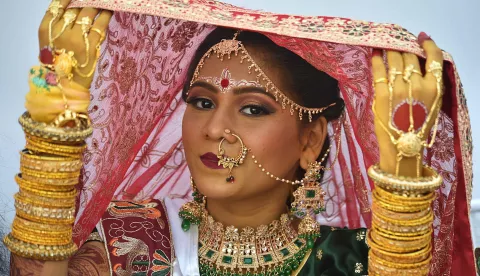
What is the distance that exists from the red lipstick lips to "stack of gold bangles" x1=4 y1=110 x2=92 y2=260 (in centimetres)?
52

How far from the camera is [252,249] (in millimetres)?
3820

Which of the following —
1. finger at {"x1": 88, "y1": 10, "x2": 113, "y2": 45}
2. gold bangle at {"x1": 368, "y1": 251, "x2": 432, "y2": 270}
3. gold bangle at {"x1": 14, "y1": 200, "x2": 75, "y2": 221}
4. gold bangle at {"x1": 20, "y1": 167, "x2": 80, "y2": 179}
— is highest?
finger at {"x1": 88, "y1": 10, "x2": 113, "y2": 45}

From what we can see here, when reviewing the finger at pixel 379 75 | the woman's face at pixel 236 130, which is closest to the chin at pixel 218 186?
the woman's face at pixel 236 130

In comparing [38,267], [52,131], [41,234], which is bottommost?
[38,267]

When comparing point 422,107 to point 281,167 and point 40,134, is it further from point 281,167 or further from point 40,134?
point 40,134

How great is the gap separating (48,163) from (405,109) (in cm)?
115

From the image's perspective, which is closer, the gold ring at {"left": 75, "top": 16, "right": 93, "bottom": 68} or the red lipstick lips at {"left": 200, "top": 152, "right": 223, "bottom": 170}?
the gold ring at {"left": 75, "top": 16, "right": 93, "bottom": 68}

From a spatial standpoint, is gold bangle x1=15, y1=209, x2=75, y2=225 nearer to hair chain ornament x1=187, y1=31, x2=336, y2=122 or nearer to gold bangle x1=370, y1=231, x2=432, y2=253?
hair chain ornament x1=187, y1=31, x2=336, y2=122

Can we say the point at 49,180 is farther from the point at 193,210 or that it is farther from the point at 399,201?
the point at 399,201

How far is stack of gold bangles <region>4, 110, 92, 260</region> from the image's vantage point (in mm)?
3234

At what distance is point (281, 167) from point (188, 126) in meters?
0.38

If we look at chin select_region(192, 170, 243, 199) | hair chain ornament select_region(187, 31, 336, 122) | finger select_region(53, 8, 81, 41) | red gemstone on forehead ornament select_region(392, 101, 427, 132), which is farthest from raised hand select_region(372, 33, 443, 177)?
finger select_region(53, 8, 81, 41)

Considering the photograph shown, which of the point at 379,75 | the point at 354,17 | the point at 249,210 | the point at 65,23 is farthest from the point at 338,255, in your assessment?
the point at 354,17

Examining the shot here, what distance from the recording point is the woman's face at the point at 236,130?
11.9ft
